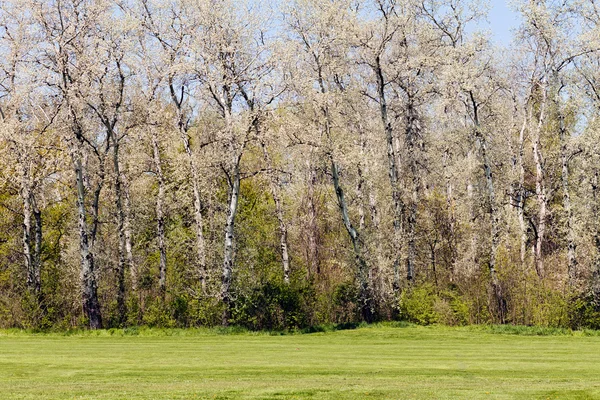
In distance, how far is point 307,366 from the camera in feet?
54.1

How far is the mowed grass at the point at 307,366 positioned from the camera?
12.4m

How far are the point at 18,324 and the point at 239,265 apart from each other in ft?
29.6

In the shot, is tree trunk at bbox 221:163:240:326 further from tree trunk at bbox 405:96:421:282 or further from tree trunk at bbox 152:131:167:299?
tree trunk at bbox 405:96:421:282

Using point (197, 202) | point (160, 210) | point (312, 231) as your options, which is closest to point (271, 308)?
point (197, 202)

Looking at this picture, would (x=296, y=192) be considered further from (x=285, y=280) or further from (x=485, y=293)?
(x=485, y=293)

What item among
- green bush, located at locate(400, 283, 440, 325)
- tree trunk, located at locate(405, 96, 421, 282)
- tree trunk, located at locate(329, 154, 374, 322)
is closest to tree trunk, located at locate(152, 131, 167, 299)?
tree trunk, located at locate(329, 154, 374, 322)

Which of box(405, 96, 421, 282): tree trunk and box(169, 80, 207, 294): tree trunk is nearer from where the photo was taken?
box(169, 80, 207, 294): tree trunk

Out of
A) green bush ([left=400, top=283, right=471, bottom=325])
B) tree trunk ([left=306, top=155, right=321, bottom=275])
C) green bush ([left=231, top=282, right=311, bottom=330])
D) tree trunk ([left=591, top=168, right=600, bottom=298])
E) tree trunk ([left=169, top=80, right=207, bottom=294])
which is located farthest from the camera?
tree trunk ([left=306, top=155, right=321, bottom=275])

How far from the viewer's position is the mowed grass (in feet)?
40.7

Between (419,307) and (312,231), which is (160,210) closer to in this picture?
(312,231)

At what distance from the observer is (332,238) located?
38.1 m

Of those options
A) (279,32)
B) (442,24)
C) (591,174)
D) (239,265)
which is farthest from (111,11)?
(591,174)

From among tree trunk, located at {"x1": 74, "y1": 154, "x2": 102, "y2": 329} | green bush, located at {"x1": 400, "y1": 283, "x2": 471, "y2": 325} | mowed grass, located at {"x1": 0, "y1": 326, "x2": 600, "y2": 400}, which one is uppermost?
tree trunk, located at {"x1": 74, "y1": 154, "x2": 102, "y2": 329}

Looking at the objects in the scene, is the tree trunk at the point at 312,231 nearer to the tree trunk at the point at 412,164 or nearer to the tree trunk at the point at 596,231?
the tree trunk at the point at 412,164
